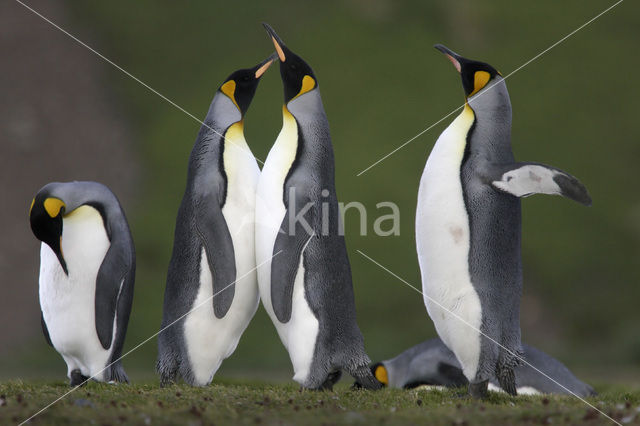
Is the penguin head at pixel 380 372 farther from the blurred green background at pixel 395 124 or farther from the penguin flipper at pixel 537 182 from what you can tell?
the blurred green background at pixel 395 124

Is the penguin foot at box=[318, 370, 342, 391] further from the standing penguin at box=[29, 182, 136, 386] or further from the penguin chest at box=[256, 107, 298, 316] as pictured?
the standing penguin at box=[29, 182, 136, 386]

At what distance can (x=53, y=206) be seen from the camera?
4016mm

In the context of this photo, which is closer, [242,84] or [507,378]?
[507,378]

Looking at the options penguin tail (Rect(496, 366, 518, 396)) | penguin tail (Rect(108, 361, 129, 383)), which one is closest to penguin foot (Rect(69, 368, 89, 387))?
penguin tail (Rect(108, 361, 129, 383))

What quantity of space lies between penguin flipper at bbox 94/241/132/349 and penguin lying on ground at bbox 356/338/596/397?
1.74m

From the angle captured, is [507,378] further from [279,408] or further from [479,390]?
[279,408]

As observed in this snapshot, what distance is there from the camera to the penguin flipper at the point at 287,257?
377cm

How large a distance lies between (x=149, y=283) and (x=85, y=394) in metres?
6.98

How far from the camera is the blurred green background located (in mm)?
9953

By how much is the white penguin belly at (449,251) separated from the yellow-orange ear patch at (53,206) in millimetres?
1887

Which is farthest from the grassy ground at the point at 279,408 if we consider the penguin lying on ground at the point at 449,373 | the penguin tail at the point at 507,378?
the penguin lying on ground at the point at 449,373

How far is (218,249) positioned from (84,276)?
31.8 inches

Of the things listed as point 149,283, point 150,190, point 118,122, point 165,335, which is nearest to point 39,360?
point 149,283

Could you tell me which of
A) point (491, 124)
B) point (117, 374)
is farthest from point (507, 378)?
point (117, 374)
